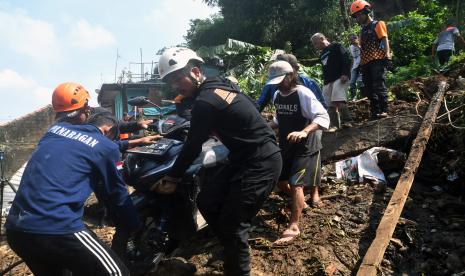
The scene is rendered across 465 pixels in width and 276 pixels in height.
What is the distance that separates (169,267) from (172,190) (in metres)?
0.73

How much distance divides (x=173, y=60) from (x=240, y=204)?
1.19m

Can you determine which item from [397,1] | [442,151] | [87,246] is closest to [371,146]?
[442,151]

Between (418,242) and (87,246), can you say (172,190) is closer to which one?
(87,246)

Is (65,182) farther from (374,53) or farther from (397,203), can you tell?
(374,53)

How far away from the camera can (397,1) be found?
2261 centimetres

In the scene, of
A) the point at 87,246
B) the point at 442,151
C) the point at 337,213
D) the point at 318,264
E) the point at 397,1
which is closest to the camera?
the point at 87,246

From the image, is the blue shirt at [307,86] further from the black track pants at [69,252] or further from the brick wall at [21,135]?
the brick wall at [21,135]

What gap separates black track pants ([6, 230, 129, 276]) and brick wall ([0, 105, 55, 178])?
5.37 m

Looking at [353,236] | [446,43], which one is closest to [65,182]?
[353,236]

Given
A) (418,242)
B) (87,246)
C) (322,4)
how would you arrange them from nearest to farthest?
(87,246) < (418,242) < (322,4)

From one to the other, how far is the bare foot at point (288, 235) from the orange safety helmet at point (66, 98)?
6.88 ft

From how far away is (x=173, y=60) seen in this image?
3189 mm

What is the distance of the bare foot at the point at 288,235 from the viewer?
387cm

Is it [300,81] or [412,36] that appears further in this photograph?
[412,36]
